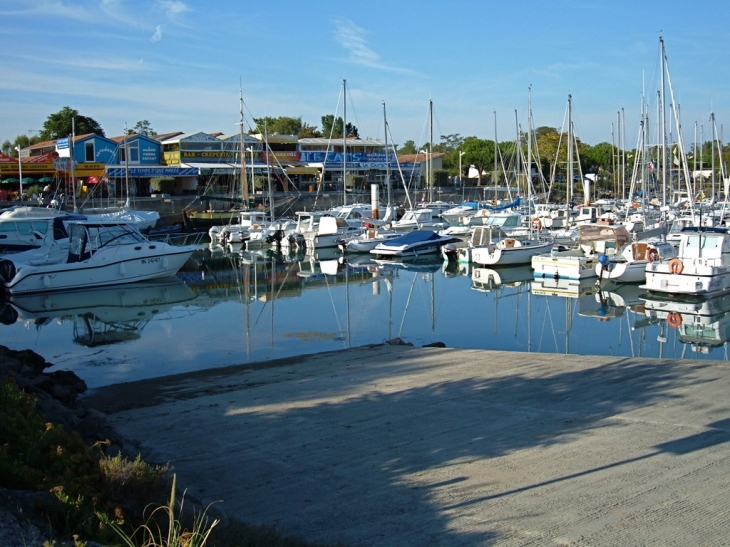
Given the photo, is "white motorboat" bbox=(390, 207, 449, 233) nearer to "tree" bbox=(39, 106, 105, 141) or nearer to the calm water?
the calm water

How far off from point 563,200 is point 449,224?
122ft

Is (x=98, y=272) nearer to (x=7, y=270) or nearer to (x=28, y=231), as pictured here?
(x=7, y=270)

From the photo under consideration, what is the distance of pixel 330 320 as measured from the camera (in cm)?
2511

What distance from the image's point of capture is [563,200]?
90.5 meters

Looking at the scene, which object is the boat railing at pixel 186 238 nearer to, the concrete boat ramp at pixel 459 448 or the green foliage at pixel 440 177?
the concrete boat ramp at pixel 459 448

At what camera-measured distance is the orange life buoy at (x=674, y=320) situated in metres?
23.5

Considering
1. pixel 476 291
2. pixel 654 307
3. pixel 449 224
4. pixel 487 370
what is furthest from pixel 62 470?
pixel 449 224

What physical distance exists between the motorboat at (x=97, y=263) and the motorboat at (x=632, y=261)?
18.5 m

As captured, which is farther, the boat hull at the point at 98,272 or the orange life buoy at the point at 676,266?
the boat hull at the point at 98,272

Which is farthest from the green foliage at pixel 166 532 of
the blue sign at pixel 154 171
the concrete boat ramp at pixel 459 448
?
the blue sign at pixel 154 171

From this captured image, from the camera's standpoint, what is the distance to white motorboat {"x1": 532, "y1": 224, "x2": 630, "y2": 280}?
32438 millimetres

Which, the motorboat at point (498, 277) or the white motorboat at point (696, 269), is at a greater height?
the white motorboat at point (696, 269)

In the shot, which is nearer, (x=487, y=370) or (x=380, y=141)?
(x=487, y=370)

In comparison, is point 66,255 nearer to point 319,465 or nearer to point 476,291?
point 476,291
